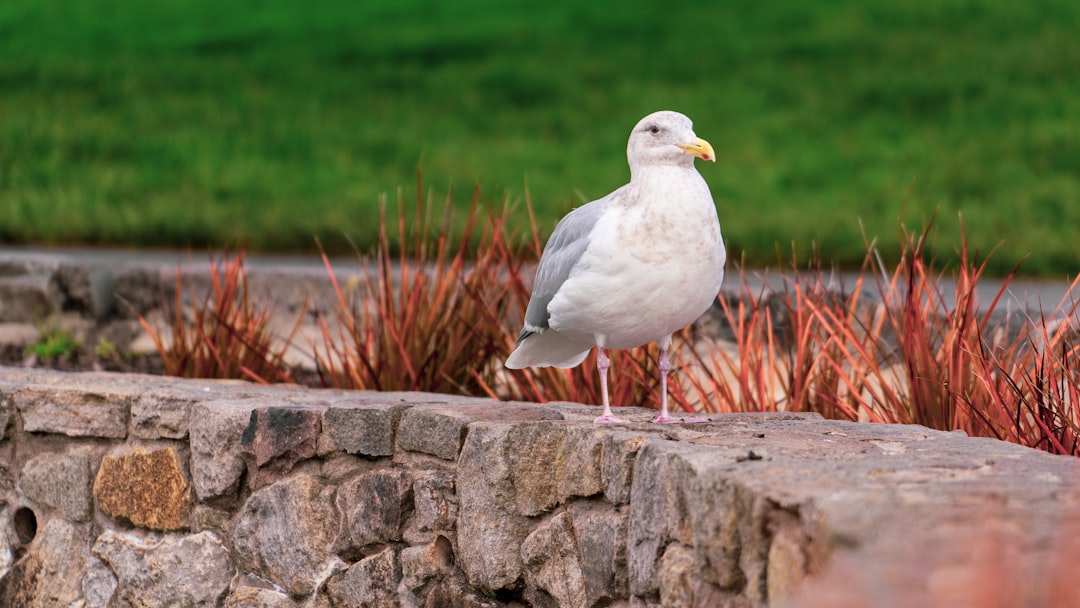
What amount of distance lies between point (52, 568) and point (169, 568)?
520 millimetres

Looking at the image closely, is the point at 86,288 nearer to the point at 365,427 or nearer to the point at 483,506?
the point at 365,427

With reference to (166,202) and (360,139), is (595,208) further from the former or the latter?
(360,139)

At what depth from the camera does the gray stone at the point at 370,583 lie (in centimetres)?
368

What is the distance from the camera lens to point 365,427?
3.73 meters

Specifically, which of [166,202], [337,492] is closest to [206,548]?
[337,492]

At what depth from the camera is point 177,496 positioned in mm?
4062

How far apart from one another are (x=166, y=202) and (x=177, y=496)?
449 centimetres

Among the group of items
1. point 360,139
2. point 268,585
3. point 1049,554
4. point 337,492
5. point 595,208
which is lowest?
point 268,585

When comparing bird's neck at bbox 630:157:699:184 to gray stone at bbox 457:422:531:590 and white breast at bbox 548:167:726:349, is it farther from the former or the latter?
gray stone at bbox 457:422:531:590

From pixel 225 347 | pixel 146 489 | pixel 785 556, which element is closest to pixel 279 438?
pixel 146 489

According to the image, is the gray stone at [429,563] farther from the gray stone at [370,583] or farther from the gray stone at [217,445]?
the gray stone at [217,445]

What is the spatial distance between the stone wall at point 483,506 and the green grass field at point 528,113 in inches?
125

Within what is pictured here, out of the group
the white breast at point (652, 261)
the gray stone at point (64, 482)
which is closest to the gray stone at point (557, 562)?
the white breast at point (652, 261)

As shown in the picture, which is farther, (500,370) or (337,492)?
(500,370)
